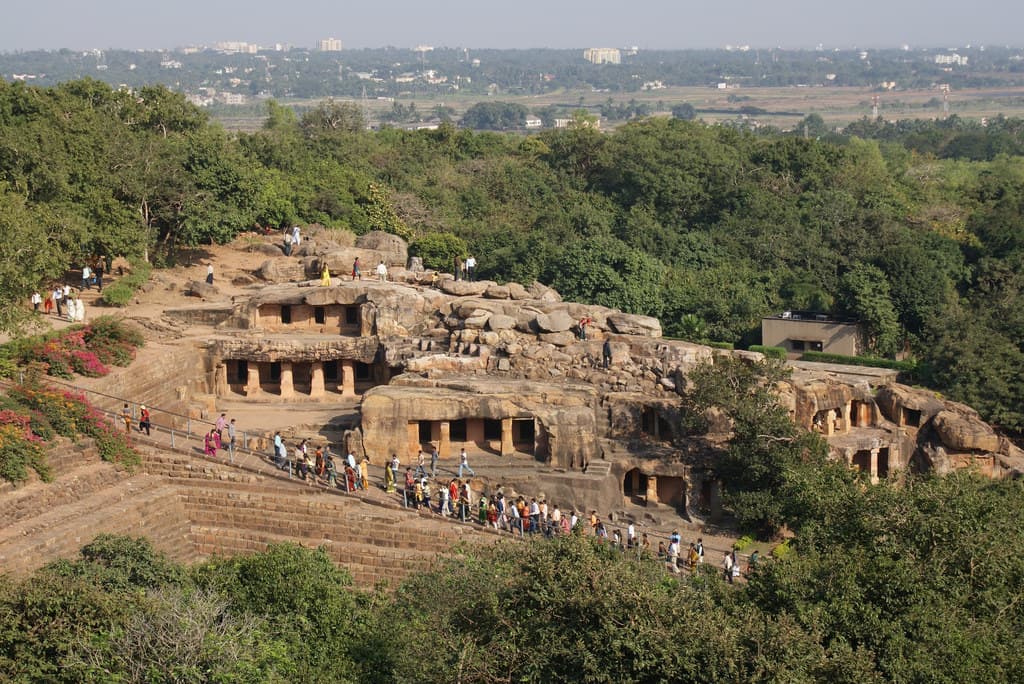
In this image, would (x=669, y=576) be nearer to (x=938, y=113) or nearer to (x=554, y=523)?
(x=554, y=523)

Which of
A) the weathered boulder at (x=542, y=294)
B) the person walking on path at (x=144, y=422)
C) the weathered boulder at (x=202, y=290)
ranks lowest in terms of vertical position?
the person walking on path at (x=144, y=422)

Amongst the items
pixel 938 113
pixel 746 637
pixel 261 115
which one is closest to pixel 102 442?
pixel 746 637

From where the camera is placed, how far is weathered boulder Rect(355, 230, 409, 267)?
145 ft

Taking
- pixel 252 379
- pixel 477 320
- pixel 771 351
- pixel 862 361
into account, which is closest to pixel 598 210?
pixel 771 351

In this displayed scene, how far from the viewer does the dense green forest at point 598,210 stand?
40531mm

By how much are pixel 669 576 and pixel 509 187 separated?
37.7m

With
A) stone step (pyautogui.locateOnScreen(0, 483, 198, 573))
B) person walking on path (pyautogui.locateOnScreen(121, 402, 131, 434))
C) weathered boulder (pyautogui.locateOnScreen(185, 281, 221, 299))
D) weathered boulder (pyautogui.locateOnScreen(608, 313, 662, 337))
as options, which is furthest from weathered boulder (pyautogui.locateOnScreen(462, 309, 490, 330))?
stone step (pyautogui.locateOnScreen(0, 483, 198, 573))

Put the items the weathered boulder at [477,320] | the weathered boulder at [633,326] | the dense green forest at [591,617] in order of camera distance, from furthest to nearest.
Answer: the weathered boulder at [633,326], the weathered boulder at [477,320], the dense green forest at [591,617]

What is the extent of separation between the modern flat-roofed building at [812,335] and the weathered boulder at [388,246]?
12.4m

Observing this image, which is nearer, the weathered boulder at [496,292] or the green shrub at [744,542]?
the green shrub at [744,542]

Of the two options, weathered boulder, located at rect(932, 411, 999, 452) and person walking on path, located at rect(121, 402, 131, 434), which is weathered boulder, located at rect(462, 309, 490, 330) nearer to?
person walking on path, located at rect(121, 402, 131, 434)

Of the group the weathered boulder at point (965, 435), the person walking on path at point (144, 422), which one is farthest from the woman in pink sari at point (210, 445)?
the weathered boulder at point (965, 435)

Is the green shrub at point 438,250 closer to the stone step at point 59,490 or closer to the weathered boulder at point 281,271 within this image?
the weathered boulder at point 281,271

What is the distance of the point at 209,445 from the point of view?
30.8m
